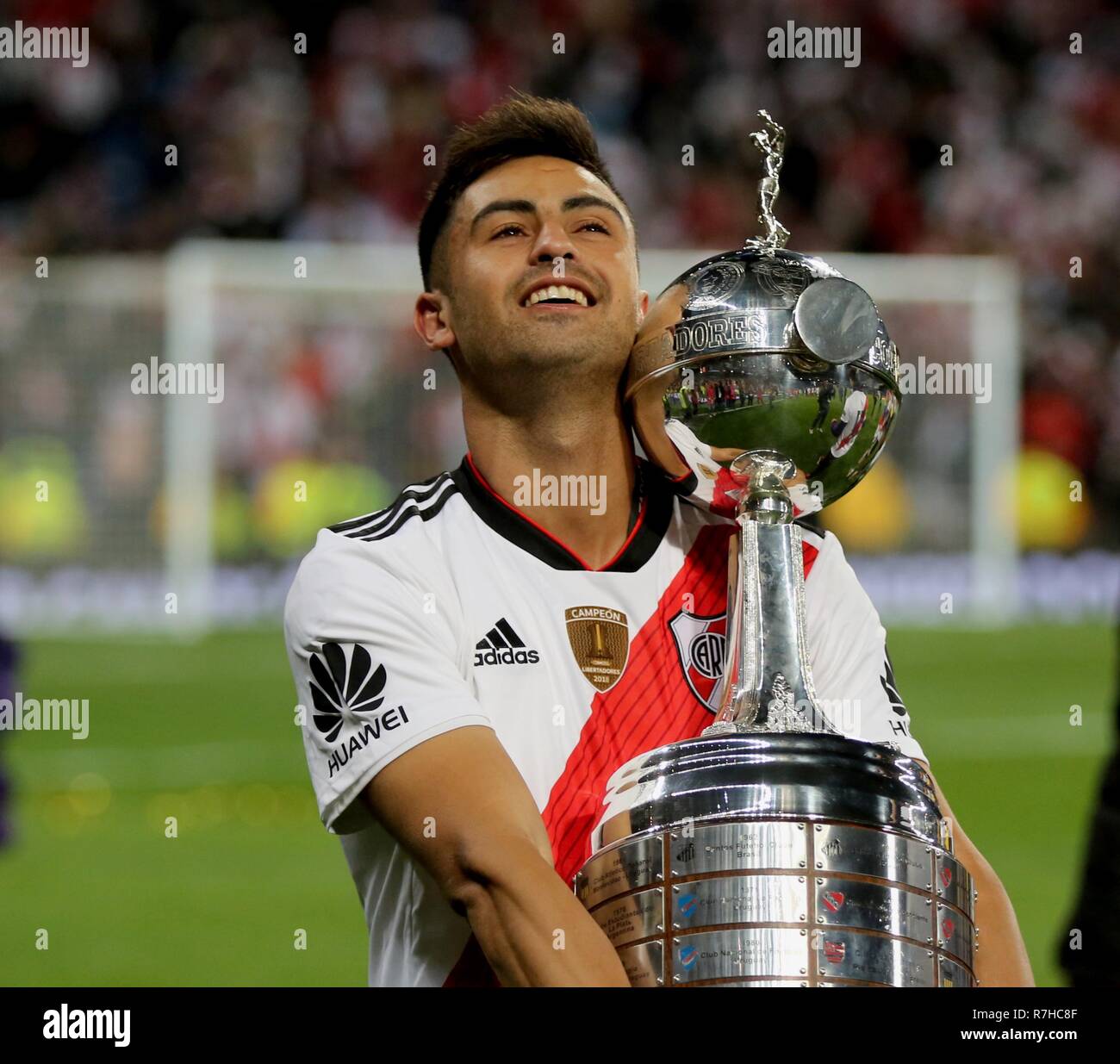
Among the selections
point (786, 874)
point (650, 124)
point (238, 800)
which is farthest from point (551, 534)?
point (650, 124)

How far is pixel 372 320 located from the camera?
12328mm

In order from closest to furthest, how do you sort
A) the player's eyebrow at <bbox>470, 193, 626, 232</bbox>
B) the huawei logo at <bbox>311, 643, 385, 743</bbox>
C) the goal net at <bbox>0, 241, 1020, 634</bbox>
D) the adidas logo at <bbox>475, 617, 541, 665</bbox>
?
the huawei logo at <bbox>311, 643, 385, 743</bbox>
the adidas logo at <bbox>475, 617, 541, 665</bbox>
the player's eyebrow at <bbox>470, 193, 626, 232</bbox>
the goal net at <bbox>0, 241, 1020, 634</bbox>

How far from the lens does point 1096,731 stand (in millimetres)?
11234

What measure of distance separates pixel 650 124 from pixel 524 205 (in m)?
13.7

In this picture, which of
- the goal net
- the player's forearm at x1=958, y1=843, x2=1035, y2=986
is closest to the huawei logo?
the player's forearm at x1=958, y1=843, x2=1035, y2=986

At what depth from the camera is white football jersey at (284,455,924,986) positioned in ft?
8.49

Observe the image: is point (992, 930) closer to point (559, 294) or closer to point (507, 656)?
point (507, 656)

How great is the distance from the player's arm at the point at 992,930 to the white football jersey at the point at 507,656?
0.57 feet

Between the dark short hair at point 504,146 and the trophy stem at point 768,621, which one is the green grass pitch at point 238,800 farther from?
the trophy stem at point 768,621

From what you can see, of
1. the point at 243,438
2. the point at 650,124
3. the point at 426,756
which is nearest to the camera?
the point at 426,756

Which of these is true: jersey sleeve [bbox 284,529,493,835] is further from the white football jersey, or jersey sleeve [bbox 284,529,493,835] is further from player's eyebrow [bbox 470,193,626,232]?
player's eyebrow [bbox 470,193,626,232]

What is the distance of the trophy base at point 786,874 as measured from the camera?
2.20 meters

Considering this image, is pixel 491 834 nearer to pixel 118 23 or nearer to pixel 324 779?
pixel 324 779

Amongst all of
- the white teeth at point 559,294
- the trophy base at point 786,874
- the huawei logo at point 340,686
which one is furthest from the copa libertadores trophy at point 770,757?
the huawei logo at point 340,686
